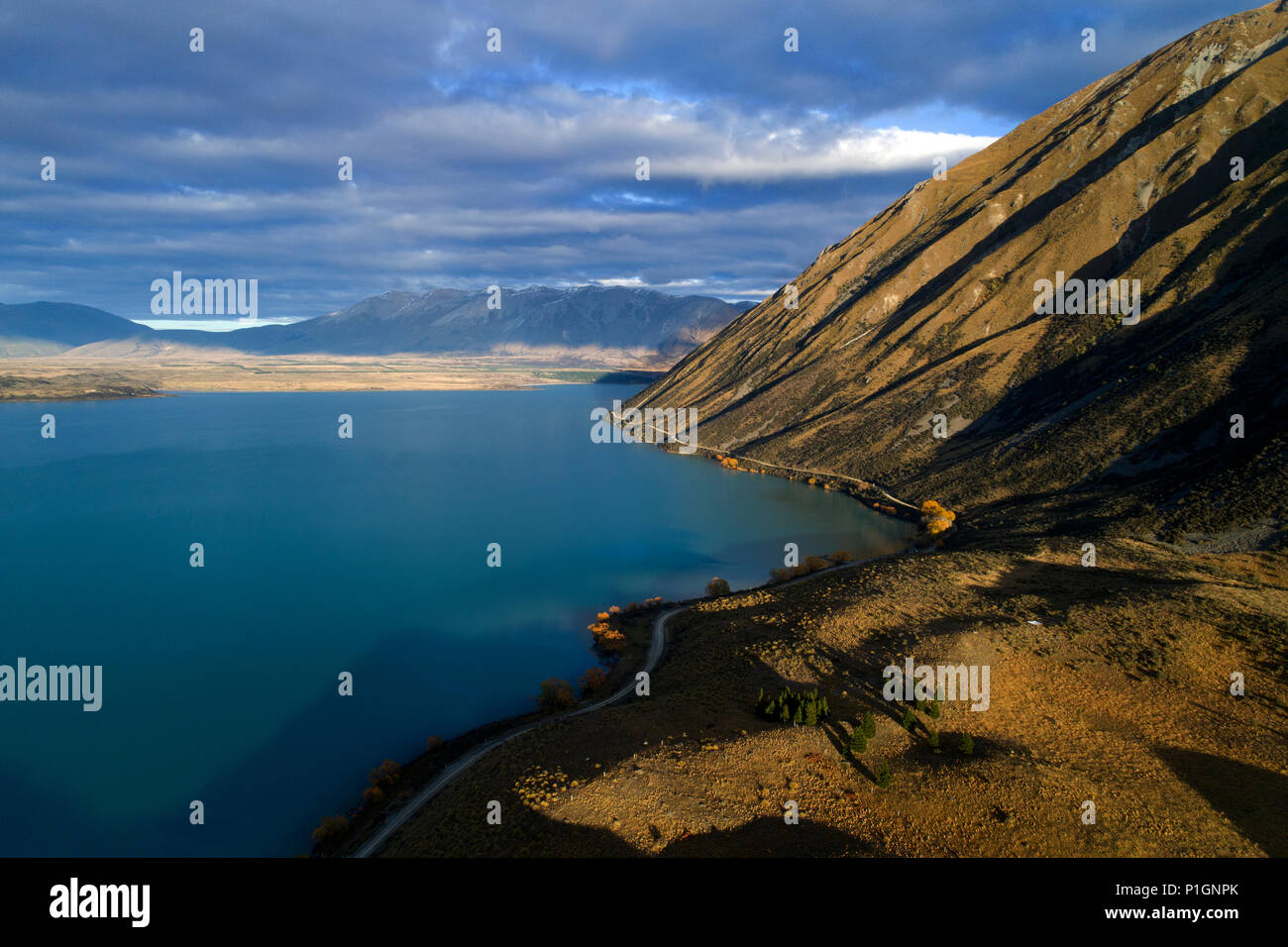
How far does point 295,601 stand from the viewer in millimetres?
56625

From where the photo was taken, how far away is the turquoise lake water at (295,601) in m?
32.4

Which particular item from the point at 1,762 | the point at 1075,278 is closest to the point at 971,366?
the point at 1075,278

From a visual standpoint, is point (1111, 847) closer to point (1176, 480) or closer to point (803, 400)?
point (1176, 480)

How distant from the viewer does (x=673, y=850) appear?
21344 millimetres

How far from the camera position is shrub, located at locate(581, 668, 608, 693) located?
1559 inches

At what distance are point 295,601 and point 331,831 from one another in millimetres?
34328

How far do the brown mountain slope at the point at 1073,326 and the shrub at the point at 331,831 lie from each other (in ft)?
211

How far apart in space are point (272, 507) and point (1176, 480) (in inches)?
4319

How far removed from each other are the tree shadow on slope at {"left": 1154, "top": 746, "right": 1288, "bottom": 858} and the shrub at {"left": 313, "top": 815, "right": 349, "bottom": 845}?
3471 cm

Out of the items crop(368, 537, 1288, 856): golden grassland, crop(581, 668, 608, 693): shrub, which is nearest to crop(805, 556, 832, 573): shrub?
crop(368, 537, 1288, 856): golden grassland

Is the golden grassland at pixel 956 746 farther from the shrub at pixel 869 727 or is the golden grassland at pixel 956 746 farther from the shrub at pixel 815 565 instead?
the shrub at pixel 815 565

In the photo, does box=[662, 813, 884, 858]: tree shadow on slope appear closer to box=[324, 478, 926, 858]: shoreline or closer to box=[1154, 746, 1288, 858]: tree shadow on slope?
box=[1154, 746, 1288, 858]: tree shadow on slope

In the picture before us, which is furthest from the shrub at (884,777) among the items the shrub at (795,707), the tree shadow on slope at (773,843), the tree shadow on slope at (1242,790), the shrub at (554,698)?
the shrub at (554,698)

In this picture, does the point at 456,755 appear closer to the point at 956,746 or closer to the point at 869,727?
the point at 869,727
